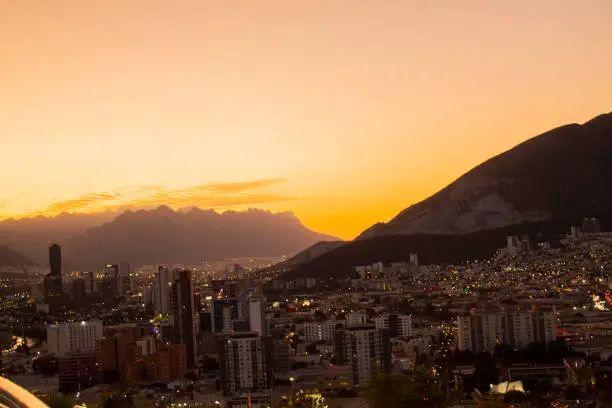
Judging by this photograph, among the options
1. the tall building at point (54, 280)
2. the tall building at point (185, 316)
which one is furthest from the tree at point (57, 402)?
the tall building at point (54, 280)

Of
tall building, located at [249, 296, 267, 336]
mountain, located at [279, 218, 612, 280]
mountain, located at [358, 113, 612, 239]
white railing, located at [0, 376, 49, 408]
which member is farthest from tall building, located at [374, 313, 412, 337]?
mountain, located at [358, 113, 612, 239]

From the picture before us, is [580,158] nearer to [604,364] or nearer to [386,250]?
[386,250]

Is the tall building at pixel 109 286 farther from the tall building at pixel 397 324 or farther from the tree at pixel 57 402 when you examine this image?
the tree at pixel 57 402

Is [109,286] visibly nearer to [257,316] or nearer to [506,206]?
[257,316]

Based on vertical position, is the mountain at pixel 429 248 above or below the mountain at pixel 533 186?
below

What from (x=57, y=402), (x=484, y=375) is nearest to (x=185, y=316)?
(x=484, y=375)

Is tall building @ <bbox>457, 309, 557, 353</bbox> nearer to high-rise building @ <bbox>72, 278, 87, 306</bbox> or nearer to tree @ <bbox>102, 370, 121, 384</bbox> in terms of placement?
tree @ <bbox>102, 370, 121, 384</bbox>
